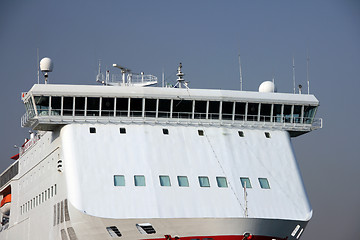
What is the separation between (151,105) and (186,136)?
2340mm

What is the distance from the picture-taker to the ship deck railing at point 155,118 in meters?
36.8

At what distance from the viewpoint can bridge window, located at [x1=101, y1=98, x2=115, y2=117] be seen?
36969 millimetres

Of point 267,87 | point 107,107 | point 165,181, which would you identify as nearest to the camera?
point 165,181

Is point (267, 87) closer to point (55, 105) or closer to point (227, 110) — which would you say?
point (227, 110)

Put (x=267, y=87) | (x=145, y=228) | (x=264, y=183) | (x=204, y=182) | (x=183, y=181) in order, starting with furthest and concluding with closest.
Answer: (x=267, y=87), (x=264, y=183), (x=204, y=182), (x=183, y=181), (x=145, y=228)

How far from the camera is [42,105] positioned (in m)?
37.2

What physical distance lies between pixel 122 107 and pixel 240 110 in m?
6.00

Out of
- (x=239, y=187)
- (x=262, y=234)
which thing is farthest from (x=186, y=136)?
(x=262, y=234)

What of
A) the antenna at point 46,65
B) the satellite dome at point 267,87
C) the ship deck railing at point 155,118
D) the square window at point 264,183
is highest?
the antenna at point 46,65

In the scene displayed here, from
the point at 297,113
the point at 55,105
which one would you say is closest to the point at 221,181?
the point at 297,113

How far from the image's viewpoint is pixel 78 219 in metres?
33.7

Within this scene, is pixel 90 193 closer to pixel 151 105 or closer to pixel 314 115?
pixel 151 105

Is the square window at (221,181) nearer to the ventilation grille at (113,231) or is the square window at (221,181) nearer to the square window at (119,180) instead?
the square window at (119,180)

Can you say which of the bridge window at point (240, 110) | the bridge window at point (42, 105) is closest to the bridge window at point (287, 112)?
the bridge window at point (240, 110)
